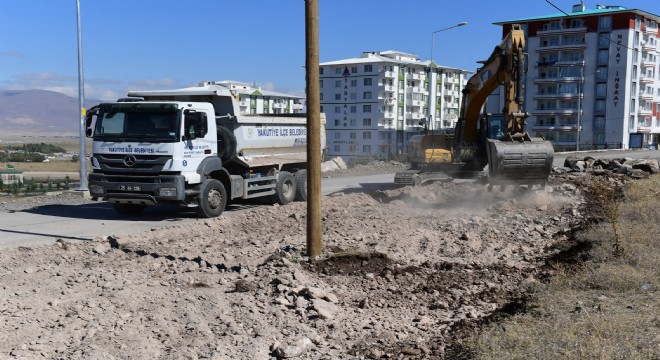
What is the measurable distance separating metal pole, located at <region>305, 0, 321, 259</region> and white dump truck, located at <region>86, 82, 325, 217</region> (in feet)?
16.5

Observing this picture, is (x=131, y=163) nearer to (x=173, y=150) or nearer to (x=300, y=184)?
(x=173, y=150)

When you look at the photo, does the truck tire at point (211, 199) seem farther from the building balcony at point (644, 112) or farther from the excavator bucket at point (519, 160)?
the building balcony at point (644, 112)

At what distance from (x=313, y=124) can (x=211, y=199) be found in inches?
236

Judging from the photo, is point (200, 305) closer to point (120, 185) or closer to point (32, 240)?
point (32, 240)

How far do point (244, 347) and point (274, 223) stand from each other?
23.7ft

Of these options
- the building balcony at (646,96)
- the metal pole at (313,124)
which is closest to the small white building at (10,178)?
the metal pole at (313,124)

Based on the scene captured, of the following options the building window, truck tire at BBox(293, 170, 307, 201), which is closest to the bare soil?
truck tire at BBox(293, 170, 307, 201)

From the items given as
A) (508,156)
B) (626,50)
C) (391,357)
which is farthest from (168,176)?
(626,50)

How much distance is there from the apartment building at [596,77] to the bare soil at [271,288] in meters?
75.5

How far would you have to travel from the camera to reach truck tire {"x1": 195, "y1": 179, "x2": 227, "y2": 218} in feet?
46.7

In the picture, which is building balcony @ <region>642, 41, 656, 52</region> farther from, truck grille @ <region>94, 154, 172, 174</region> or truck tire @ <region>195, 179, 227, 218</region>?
truck grille @ <region>94, 154, 172, 174</region>

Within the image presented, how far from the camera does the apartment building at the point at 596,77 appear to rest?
83.7m

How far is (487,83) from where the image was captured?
1716 cm

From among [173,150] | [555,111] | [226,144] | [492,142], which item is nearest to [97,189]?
[173,150]
